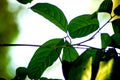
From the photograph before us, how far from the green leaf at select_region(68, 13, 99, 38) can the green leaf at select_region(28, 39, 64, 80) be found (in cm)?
5

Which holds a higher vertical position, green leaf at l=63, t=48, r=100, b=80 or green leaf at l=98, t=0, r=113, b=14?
green leaf at l=98, t=0, r=113, b=14

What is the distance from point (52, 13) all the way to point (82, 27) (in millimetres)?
103

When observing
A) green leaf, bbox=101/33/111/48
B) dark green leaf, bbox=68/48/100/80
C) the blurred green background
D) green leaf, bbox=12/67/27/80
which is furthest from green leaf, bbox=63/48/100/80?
the blurred green background

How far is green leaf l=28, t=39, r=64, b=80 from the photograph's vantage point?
32.5 inches

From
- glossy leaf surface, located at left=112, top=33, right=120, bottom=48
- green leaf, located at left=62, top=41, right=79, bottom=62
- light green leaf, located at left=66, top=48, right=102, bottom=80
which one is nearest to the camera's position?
light green leaf, located at left=66, top=48, right=102, bottom=80

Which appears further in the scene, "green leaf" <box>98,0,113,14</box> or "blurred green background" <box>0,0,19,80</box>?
"blurred green background" <box>0,0,19,80</box>

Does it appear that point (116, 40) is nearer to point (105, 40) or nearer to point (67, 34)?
point (105, 40)

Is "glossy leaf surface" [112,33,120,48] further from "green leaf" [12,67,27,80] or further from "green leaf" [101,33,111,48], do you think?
"green leaf" [12,67,27,80]

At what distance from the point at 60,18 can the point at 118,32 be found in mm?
186

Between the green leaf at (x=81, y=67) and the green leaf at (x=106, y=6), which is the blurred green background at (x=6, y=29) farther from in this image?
the green leaf at (x=81, y=67)

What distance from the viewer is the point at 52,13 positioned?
2.77 ft

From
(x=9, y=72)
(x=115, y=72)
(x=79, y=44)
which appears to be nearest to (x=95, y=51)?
(x=79, y=44)

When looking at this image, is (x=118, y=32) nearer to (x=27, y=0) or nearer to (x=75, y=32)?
(x=75, y=32)

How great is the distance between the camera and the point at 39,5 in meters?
0.82
